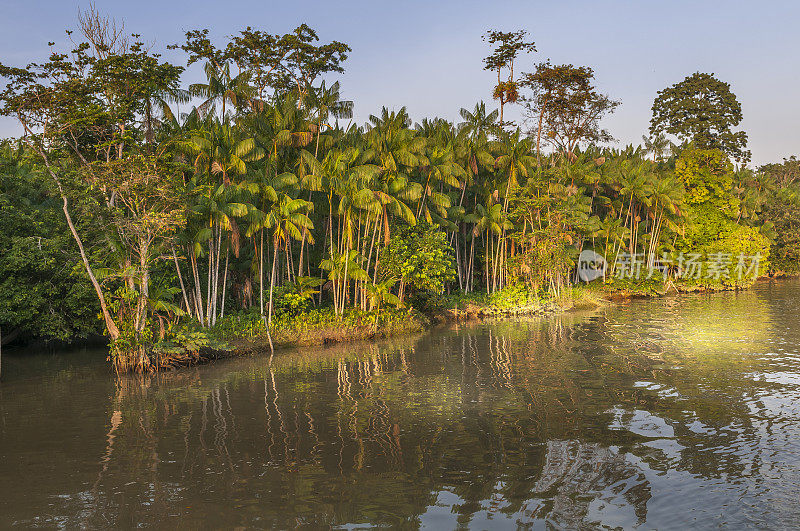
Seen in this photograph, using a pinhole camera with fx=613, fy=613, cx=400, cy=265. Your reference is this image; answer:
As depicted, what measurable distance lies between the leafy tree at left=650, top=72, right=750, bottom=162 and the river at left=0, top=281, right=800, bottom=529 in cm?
4176

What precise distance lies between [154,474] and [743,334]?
2550cm

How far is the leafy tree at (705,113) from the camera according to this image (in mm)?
60125

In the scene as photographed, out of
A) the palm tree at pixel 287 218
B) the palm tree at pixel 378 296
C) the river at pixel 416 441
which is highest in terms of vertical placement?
the palm tree at pixel 287 218

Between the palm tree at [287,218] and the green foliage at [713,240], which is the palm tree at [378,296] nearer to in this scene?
the palm tree at [287,218]

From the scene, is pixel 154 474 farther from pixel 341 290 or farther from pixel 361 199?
pixel 341 290

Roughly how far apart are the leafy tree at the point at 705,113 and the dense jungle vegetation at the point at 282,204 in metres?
7.65

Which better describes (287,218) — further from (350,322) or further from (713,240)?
(713,240)

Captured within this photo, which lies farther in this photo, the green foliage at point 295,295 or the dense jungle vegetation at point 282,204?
the green foliage at point 295,295

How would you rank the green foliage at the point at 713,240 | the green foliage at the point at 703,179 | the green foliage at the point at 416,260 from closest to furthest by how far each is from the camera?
the green foliage at the point at 416,260 → the green foliage at the point at 713,240 → the green foliage at the point at 703,179

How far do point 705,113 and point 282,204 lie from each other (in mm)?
50282

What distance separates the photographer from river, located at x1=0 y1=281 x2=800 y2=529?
959 centimetres

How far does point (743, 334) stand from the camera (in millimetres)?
27344

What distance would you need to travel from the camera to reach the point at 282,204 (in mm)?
26109

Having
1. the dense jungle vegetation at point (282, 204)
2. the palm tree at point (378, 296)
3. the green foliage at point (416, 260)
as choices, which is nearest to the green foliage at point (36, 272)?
the dense jungle vegetation at point (282, 204)
